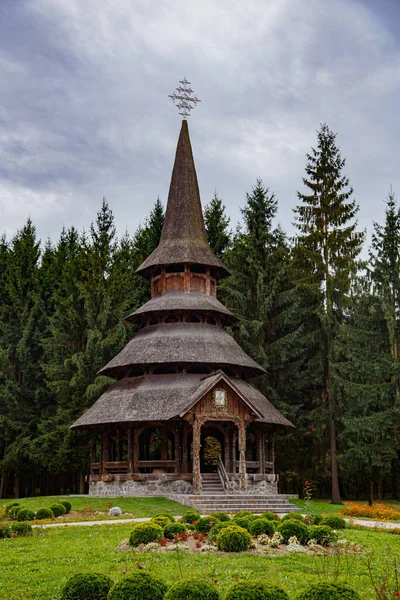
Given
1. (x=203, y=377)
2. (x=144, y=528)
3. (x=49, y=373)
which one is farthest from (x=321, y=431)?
(x=144, y=528)

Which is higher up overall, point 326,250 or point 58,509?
point 326,250

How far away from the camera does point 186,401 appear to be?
88.9 ft

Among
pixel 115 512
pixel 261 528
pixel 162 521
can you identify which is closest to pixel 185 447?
pixel 115 512

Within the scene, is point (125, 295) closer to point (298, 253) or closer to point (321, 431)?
point (298, 253)

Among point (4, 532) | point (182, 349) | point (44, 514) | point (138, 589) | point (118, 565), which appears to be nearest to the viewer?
point (138, 589)

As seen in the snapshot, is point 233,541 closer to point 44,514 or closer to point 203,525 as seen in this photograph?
point 203,525

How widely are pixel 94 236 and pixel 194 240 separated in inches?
298

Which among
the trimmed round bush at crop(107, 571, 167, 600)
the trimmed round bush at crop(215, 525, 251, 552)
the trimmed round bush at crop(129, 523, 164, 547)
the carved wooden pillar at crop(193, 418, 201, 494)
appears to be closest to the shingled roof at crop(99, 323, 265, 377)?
the carved wooden pillar at crop(193, 418, 201, 494)

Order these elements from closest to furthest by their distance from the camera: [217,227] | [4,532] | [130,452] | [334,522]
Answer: [4,532] → [334,522] → [130,452] → [217,227]

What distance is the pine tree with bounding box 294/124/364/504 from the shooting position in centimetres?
3588

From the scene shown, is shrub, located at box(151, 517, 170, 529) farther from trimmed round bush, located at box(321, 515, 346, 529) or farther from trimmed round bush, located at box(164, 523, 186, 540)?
trimmed round bush, located at box(321, 515, 346, 529)

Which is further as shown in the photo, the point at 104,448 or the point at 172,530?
the point at 104,448

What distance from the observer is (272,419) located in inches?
1146

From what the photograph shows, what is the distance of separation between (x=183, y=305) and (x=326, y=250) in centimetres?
959
